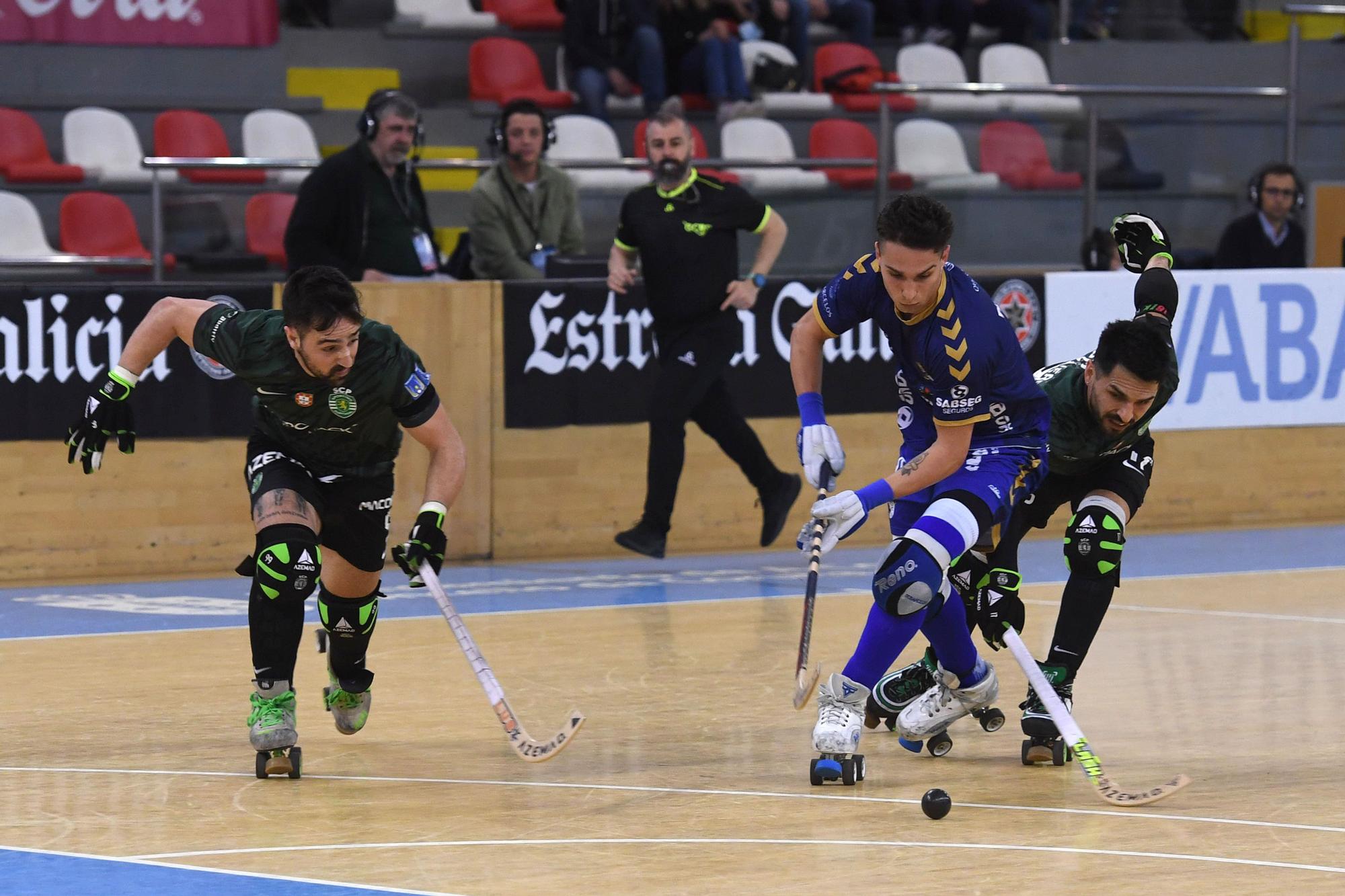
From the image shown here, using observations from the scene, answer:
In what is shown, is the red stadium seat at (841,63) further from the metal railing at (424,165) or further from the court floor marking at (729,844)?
the court floor marking at (729,844)

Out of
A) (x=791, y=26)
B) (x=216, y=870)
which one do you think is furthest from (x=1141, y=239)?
(x=791, y=26)

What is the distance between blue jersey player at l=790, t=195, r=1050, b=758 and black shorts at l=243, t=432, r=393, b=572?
1407 millimetres

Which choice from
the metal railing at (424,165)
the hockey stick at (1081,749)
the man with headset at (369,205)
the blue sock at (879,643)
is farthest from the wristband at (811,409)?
the metal railing at (424,165)

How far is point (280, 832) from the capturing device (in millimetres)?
5438

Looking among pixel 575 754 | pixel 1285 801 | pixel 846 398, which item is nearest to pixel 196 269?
pixel 846 398

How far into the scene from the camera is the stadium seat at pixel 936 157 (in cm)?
1295

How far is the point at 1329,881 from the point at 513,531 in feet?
21.3

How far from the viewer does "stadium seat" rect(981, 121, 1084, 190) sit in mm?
13177

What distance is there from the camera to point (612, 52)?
15.2 meters

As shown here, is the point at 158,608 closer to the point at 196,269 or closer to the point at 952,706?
the point at 196,269

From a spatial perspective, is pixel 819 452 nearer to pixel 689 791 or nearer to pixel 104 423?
pixel 689 791

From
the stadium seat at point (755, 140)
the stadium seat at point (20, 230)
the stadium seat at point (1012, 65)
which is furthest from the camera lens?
the stadium seat at point (1012, 65)

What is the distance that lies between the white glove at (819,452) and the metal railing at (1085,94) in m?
6.78

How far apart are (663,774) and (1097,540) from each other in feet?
5.21
